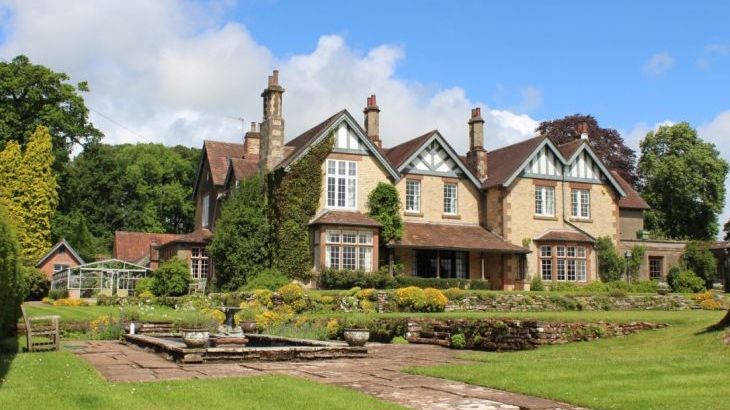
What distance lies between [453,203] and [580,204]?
23.8 ft

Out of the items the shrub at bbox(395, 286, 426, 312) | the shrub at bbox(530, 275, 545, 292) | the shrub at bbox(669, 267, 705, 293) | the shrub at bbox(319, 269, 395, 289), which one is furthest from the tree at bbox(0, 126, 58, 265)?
the shrub at bbox(669, 267, 705, 293)

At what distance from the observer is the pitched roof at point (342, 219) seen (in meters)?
35.6

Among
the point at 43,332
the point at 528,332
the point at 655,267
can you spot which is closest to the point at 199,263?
the point at 43,332

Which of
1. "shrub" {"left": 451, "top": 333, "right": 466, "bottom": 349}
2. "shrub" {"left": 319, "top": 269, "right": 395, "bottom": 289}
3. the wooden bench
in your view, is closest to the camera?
the wooden bench

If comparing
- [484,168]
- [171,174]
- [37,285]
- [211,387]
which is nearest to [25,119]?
[37,285]

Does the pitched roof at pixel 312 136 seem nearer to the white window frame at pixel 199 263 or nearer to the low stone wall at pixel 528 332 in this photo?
the white window frame at pixel 199 263

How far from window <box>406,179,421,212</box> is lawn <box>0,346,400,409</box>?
91.2 ft

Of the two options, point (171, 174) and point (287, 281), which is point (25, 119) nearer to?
point (171, 174)

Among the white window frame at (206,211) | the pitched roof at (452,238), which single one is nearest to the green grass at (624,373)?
the pitched roof at (452,238)

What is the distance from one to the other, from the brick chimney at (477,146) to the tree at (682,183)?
24.2 m

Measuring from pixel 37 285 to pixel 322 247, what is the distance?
20.2m

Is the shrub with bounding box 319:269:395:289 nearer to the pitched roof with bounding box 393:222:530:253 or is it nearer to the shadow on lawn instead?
the pitched roof with bounding box 393:222:530:253

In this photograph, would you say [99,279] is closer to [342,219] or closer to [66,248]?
[66,248]

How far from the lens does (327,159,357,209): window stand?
37.4 meters
